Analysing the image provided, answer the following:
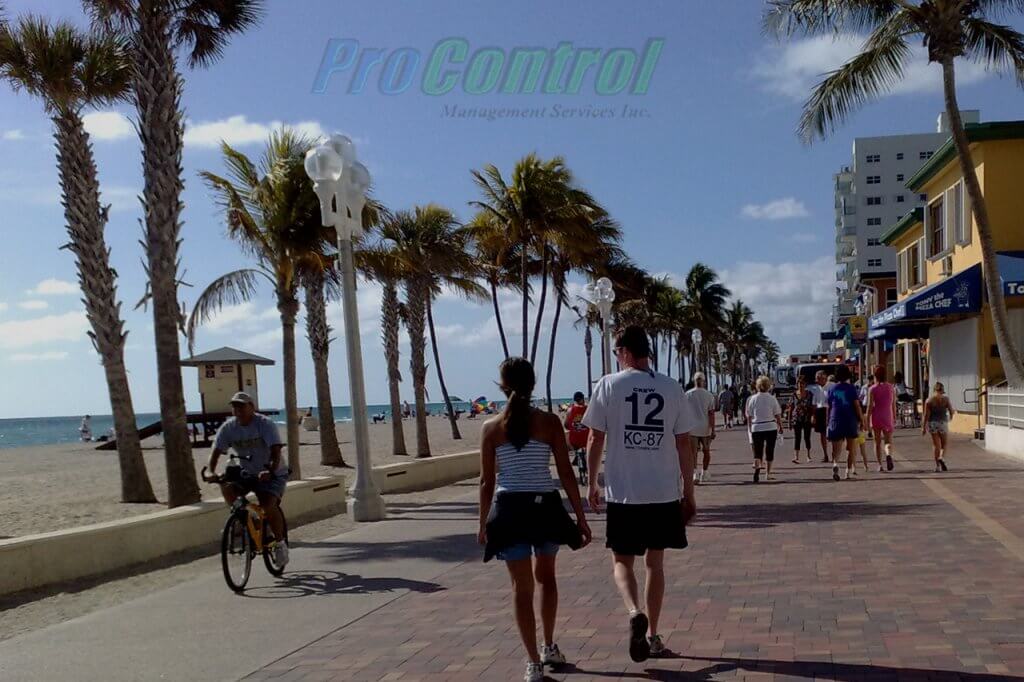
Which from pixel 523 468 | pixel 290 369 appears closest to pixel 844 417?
pixel 290 369

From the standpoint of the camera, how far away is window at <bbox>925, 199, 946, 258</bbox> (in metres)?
28.9

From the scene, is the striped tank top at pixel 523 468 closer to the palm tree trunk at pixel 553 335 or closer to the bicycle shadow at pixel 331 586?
the bicycle shadow at pixel 331 586

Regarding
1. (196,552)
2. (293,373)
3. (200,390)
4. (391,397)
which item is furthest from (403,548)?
(200,390)

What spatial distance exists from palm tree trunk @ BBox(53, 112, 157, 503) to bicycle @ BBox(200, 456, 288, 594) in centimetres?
712

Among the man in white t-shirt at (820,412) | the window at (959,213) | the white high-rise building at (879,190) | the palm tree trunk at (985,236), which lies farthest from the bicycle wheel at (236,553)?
the white high-rise building at (879,190)

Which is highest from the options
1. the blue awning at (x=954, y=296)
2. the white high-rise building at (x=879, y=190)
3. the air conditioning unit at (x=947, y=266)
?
the white high-rise building at (x=879, y=190)

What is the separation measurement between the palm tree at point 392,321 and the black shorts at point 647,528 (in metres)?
19.9

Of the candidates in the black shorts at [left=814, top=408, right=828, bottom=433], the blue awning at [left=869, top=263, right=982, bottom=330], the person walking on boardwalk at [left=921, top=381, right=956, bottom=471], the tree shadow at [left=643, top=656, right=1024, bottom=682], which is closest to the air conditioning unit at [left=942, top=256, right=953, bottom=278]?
the blue awning at [left=869, top=263, right=982, bottom=330]

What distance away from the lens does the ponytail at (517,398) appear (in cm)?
535

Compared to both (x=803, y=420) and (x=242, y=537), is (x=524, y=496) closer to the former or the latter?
(x=242, y=537)

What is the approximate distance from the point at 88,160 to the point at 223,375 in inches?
875

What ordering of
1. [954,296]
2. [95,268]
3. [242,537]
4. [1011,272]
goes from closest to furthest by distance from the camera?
[242,537], [95,268], [1011,272], [954,296]

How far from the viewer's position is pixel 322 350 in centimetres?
2364

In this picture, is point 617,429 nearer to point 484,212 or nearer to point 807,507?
point 807,507
